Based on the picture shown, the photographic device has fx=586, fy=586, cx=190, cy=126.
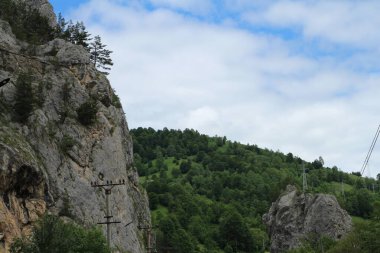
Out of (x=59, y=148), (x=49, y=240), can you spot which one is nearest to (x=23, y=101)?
(x=59, y=148)

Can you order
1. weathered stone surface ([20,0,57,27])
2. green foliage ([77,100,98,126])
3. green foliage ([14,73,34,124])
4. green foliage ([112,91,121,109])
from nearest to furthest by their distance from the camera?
1. green foliage ([14,73,34,124])
2. green foliage ([77,100,98,126])
3. green foliage ([112,91,121,109])
4. weathered stone surface ([20,0,57,27])

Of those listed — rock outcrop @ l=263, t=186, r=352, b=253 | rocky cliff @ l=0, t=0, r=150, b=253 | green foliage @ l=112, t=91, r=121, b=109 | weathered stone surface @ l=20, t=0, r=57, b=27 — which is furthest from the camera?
rock outcrop @ l=263, t=186, r=352, b=253

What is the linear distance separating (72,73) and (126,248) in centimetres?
2014

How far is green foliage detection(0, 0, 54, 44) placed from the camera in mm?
69069

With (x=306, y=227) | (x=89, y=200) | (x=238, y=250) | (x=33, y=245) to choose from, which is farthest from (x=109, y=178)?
(x=238, y=250)

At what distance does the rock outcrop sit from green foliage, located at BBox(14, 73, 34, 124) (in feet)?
187

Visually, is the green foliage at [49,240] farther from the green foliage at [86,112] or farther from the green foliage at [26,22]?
the green foliage at [26,22]

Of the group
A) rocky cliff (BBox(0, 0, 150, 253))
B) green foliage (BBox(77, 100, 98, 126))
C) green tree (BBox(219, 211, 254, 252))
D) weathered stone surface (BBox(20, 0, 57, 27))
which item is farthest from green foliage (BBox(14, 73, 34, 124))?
green tree (BBox(219, 211, 254, 252))

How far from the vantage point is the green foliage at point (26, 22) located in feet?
227

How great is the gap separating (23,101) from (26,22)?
2288cm

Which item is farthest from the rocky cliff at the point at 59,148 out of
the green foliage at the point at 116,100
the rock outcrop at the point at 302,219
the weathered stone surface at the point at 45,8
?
the rock outcrop at the point at 302,219

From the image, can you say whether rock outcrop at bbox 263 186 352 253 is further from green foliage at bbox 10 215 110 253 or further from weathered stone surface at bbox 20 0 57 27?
green foliage at bbox 10 215 110 253

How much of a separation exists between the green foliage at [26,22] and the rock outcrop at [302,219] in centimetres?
5148

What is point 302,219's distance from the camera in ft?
331
